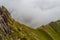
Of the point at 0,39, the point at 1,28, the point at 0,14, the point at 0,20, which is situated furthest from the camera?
the point at 0,14

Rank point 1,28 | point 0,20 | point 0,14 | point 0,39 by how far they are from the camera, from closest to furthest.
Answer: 1. point 0,39
2. point 1,28
3. point 0,20
4. point 0,14

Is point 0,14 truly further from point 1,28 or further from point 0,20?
point 1,28

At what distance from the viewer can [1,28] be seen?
474ft

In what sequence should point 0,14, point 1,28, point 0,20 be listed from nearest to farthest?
point 1,28, point 0,20, point 0,14

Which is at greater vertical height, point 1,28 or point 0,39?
point 1,28

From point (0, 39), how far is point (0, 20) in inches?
1377

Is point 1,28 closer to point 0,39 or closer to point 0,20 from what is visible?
point 0,20

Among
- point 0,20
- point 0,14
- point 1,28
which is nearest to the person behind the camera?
point 1,28

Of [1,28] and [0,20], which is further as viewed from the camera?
[0,20]

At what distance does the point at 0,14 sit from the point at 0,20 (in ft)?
49.1

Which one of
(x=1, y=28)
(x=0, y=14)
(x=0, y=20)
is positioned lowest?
(x=1, y=28)

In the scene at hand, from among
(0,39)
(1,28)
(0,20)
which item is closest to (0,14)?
(0,20)

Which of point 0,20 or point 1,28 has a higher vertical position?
point 0,20

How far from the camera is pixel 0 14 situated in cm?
16888
